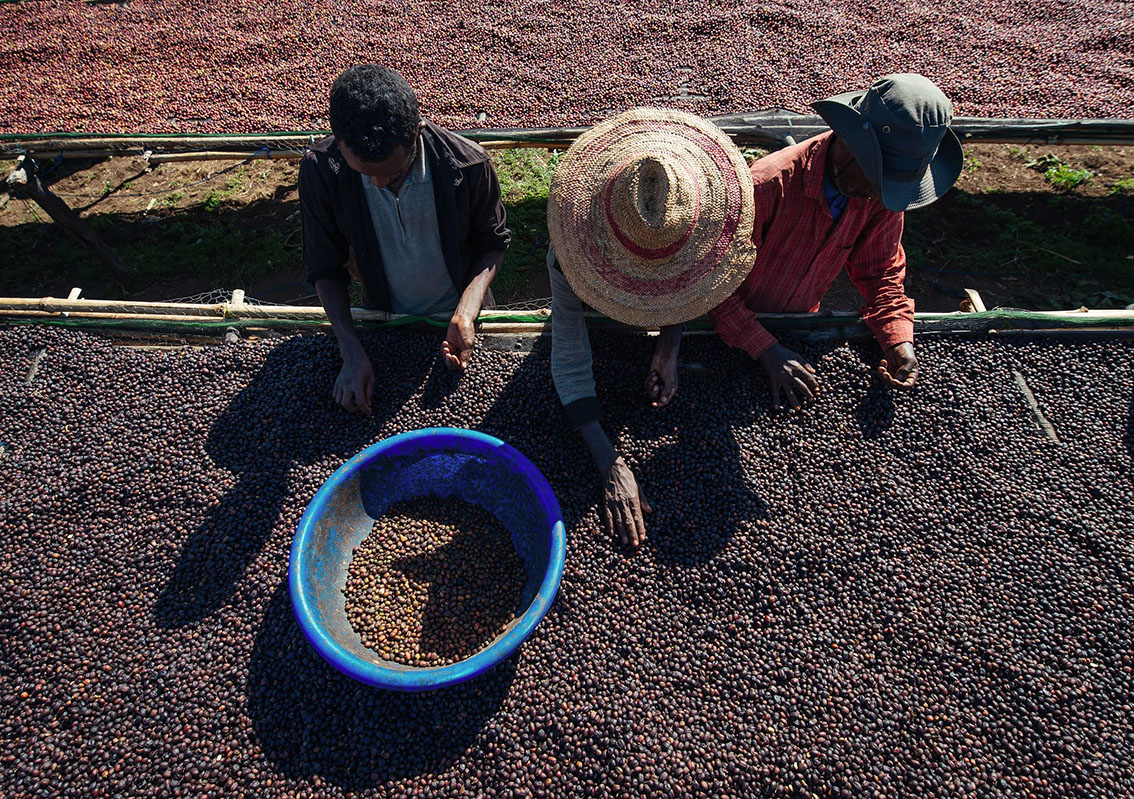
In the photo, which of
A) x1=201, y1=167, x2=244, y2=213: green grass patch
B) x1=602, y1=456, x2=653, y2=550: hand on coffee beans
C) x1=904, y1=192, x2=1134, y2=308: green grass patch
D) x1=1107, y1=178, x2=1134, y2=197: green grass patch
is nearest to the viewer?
x1=602, y1=456, x2=653, y2=550: hand on coffee beans

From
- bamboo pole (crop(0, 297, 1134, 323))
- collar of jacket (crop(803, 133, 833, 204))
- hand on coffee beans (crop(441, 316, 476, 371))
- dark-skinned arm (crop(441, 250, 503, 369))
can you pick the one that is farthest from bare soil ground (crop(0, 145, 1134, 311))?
collar of jacket (crop(803, 133, 833, 204))

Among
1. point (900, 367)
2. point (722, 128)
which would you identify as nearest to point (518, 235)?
point (722, 128)

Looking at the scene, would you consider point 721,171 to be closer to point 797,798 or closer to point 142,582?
point 797,798

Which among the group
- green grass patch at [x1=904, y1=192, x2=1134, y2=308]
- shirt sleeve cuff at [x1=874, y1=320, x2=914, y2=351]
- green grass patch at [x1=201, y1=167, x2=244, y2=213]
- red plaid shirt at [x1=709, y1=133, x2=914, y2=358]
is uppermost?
red plaid shirt at [x1=709, y1=133, x2=914, y2=358]

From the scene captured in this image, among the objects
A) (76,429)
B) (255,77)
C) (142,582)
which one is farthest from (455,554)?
(255,77)

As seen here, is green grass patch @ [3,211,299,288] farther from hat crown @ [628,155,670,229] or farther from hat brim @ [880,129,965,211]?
hat brim @ [880,129,965,211]

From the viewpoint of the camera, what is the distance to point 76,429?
2.40 metres

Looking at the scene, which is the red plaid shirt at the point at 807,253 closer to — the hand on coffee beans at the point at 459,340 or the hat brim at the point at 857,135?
the hat brim at the point at 857,135

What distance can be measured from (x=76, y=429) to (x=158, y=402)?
0.32 metres

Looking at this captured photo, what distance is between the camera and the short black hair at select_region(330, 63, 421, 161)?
1.76 meters

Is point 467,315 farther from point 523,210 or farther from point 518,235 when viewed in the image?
point 523,210

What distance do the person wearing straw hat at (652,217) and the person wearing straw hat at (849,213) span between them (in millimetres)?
416

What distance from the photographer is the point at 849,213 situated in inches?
86.9

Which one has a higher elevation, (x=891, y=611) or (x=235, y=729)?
(x=891, y=611)
